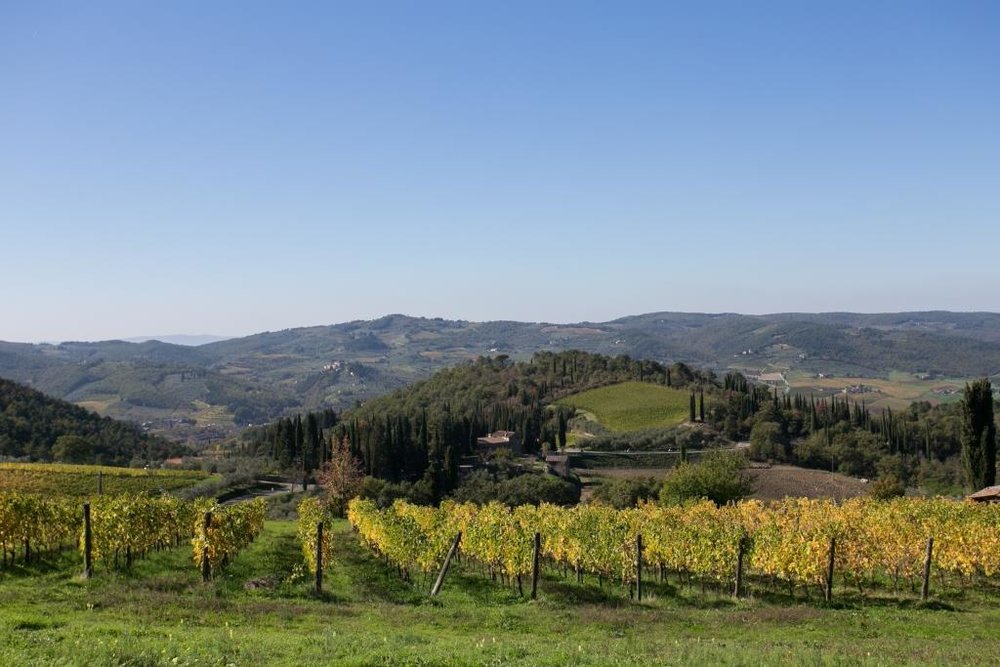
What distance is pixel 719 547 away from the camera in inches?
1185

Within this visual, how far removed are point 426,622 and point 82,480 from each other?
46.9m

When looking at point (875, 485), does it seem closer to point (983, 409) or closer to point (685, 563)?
point (983, 409)

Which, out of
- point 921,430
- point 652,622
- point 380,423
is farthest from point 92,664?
point 921,430

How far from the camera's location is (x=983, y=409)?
63281 mm

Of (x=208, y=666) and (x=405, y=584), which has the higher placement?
(x=208, y=666)

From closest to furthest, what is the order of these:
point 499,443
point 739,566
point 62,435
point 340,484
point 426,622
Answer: point 426,622, point 739,566, point 340,484, point 62,435, point 499,443

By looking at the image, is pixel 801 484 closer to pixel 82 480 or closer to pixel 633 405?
pixel 633 405

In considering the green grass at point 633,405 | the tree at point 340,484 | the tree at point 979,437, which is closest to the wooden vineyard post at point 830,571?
the tree at point 340,484

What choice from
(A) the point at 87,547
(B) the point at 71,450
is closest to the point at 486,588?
(A) the point at 87,547

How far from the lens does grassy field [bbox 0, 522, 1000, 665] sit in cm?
1500

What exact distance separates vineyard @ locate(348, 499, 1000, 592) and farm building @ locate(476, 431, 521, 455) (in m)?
75.7

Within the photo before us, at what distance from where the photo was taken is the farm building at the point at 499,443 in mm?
111688

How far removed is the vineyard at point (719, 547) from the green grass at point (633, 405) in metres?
93.5

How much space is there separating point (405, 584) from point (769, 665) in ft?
61.6
